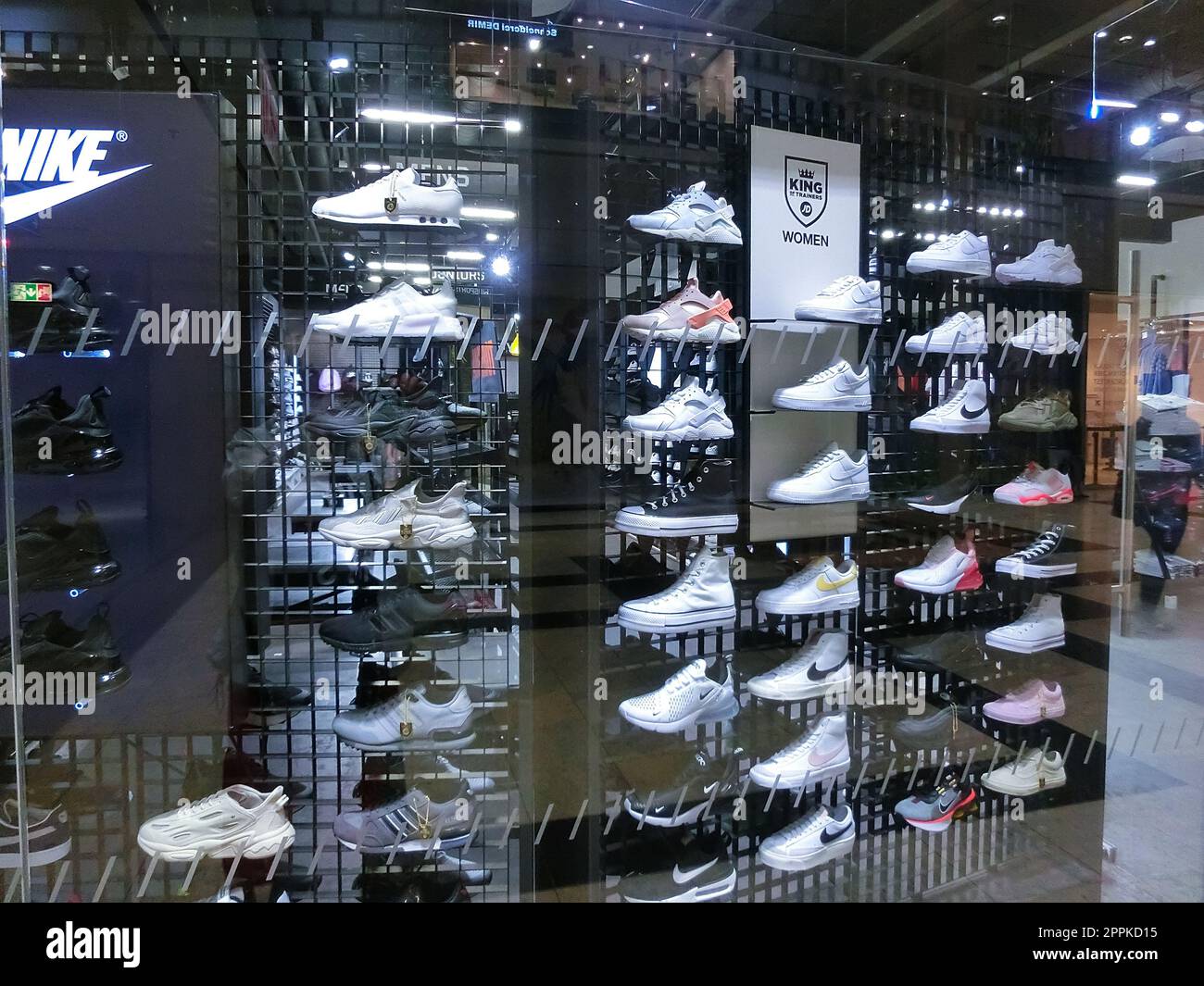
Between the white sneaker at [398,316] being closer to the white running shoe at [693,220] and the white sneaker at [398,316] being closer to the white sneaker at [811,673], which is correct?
the white running shoe at [693,220]

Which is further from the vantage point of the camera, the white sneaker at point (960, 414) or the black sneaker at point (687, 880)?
the white sneaker at point (960, 414)

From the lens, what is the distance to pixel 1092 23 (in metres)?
2.77

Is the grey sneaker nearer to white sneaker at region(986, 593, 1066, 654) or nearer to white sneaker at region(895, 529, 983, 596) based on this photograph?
white sneaker at region(895, 529, 983, 596)

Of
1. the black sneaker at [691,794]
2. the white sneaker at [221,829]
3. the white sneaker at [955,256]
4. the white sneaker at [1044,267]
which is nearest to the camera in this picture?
the white sneaker at [221,829]

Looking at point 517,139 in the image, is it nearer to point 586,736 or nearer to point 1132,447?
point 586,736

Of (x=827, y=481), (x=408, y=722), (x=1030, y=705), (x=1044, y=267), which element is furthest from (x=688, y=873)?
(x=1044, y=267)

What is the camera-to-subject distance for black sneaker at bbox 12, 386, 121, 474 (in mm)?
2250

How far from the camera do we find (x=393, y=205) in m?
2.31

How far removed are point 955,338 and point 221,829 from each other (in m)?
2.88

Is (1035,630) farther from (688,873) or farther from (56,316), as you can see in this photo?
(56,316)

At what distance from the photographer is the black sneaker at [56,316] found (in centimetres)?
226

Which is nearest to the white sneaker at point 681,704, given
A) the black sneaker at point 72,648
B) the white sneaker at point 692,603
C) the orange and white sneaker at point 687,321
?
the white sneaker at point 692,603

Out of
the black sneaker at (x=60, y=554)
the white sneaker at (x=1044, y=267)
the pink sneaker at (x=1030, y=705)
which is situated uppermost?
the white sneaker at (x=1044, y=267)

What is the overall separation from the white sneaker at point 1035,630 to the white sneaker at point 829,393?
1.08 metres
